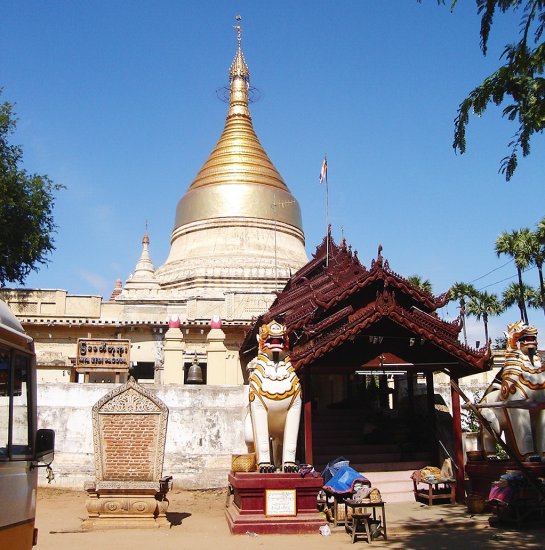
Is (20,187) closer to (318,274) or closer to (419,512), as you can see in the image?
→ (318,274)

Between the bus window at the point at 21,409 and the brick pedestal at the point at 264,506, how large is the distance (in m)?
6.23

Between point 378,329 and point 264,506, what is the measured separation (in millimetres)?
5688

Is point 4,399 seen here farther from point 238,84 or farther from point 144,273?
point 238,84

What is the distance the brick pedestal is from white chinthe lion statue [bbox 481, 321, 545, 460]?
14.2ft

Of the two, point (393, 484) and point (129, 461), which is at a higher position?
point (129, 461)

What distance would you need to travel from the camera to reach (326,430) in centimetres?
1742

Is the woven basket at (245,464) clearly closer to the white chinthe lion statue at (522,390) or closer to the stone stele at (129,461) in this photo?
the stone stele at (129,461)

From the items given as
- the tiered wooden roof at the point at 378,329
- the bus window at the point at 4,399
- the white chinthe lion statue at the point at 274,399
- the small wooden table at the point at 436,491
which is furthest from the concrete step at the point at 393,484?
the bus window at the point at 4,399

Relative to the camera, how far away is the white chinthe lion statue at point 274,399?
12047 millimetres

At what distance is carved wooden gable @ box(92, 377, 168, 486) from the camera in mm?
12117

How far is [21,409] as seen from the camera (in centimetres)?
558

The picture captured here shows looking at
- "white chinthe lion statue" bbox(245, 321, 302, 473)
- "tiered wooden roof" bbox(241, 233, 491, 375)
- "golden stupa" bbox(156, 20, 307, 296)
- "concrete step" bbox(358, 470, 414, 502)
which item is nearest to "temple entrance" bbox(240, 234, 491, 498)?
"tiered wooden roof" bbox(241, 233, 491, 375)

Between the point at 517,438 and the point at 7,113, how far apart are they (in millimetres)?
26270

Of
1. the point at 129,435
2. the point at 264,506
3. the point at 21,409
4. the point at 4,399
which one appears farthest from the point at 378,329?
the point at 4,399
